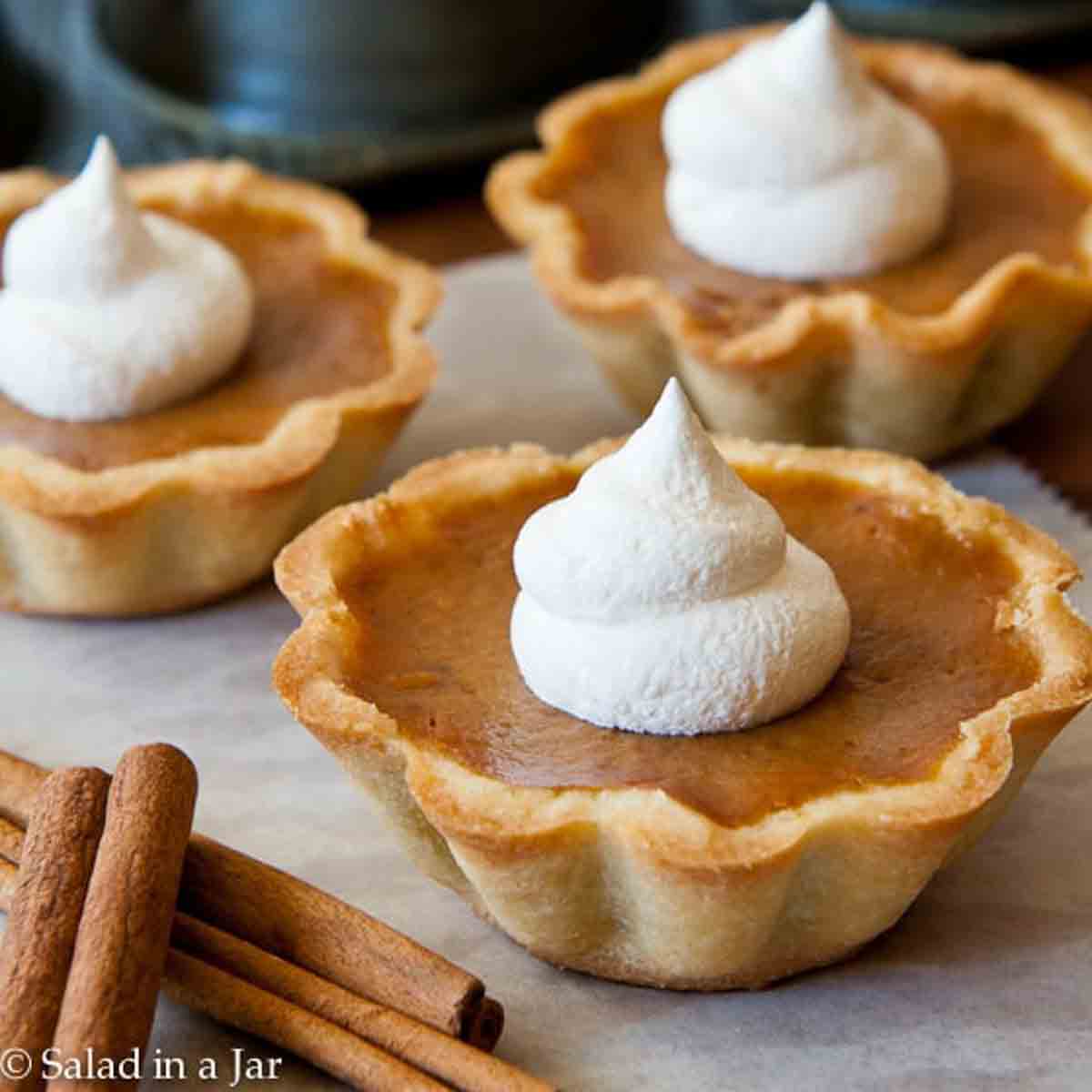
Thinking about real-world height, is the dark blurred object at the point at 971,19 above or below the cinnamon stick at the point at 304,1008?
above

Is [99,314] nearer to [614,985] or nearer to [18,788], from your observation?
[18,788]

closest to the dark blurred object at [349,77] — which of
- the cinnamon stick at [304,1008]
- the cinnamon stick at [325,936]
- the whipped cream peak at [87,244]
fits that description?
the whipped cream peak at [87,244]

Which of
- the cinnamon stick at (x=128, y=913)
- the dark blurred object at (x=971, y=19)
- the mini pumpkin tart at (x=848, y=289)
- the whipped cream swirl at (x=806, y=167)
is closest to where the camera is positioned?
the cinnamon stick at (x=128, y=913)

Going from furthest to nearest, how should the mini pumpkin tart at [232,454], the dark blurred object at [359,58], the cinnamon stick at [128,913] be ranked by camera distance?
the dark blurred object at [359,58] < the mini pumpkin tart at [232,454] < the cinnamon stick at [128,913]

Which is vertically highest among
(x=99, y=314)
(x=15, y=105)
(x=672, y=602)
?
(x=672, y=602)

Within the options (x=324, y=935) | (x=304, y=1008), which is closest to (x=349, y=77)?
(x=324, y=935)

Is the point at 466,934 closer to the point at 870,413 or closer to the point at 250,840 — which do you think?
the point at 250,840

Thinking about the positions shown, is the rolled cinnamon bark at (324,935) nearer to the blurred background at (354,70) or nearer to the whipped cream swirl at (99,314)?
the whipped cream swirl at (99,314)
